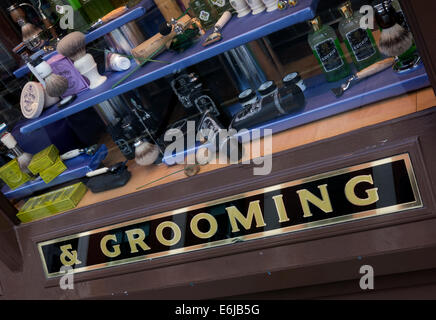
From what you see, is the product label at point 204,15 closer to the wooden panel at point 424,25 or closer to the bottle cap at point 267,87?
the bottle cap at point 267,87

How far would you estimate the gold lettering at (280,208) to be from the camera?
1766 mm

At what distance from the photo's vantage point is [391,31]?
1.60 metres

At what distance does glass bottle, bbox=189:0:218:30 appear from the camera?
187 cm

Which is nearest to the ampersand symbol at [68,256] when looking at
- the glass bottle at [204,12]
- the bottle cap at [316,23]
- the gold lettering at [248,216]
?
the gold lettering at [248,216]

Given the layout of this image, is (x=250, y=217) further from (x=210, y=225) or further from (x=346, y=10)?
(x=346, y=10)

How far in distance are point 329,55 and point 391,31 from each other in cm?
23

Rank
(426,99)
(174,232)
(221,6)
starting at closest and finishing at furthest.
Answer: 1. (426,99)
2. (221,6)
3. (174,232)

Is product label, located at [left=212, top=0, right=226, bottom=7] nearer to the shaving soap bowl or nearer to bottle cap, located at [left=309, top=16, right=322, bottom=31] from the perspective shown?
bottle cap, located at [left=309, top=16, right=322, bottom=31]

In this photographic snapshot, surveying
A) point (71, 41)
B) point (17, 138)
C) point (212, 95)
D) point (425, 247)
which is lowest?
point (425, 247)

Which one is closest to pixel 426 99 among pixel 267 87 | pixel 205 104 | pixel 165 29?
pixel 267 87

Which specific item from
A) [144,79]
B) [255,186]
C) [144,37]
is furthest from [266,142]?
[144,37]
